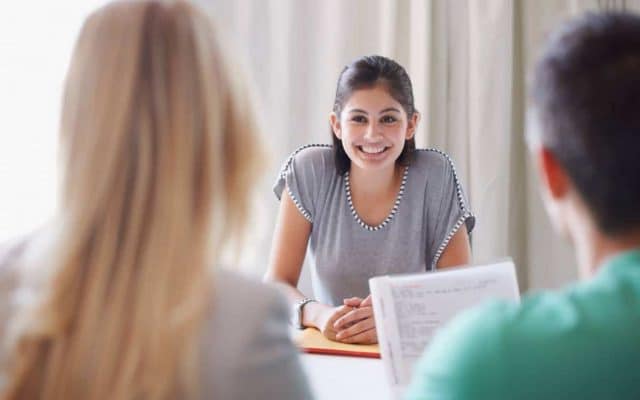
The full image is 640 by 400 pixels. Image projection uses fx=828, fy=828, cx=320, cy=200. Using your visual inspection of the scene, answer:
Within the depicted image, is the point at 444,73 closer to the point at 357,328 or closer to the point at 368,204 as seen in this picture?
the point at 368,204

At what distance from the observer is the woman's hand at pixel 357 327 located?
1.86 metres

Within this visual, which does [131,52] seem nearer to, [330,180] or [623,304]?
[623,304]

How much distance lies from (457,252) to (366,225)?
27cm

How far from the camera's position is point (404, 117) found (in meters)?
2.32

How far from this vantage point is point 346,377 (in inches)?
63.5

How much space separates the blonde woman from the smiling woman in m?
1.38

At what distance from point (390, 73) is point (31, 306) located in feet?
5.23

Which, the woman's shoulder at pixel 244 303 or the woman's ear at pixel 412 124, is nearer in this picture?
the woman's shoulder at pixel 244 303

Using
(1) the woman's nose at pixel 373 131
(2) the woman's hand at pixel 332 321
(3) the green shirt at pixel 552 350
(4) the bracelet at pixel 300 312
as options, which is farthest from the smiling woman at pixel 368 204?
(3) the green shirt at pixel 552 350


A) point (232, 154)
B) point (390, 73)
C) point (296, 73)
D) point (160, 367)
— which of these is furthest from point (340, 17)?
point (160, 367)

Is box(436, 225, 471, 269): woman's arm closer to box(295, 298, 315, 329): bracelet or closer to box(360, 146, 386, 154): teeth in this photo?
box(360, 146, 386, 154): teeth

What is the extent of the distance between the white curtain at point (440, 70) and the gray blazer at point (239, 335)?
2.02 meters

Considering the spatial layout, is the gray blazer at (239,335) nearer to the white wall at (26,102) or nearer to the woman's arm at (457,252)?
the woman's arm at (457,252)

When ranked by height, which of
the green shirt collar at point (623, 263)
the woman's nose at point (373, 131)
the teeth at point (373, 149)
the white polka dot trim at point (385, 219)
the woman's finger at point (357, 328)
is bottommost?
the woman's finger at point (357, 328)
